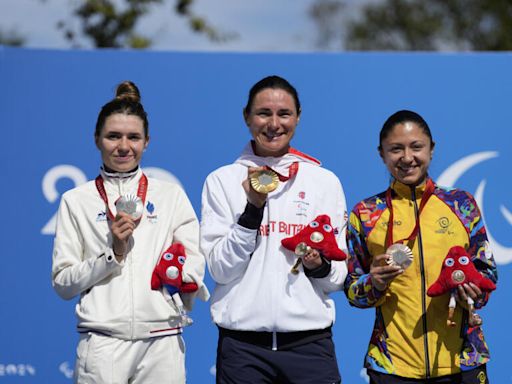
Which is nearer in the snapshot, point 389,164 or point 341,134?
point 389,164

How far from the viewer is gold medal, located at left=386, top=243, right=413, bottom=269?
2846mm

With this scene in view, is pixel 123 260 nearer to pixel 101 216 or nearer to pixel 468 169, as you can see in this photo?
pixel 101 216

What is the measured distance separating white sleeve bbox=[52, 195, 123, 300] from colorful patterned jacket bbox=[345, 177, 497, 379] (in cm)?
98

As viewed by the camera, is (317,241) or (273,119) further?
(273,119)

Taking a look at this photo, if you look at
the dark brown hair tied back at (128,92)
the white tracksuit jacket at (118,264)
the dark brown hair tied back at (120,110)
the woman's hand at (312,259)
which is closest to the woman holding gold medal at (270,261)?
the woman's hand at (312,259)

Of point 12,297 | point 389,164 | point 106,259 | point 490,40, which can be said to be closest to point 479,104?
point 389,164

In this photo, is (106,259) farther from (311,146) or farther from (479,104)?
(479,104)

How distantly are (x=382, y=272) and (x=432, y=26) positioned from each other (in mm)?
21578

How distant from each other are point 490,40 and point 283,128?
19412 mm

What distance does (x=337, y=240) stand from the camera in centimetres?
306

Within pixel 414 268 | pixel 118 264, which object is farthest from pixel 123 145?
pixel 414 268

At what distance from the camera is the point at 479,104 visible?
4723 millimetres

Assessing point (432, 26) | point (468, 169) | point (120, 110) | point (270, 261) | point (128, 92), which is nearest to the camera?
point (270, 261)

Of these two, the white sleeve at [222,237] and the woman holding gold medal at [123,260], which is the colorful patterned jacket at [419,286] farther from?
the woman holding gold medal at [123,260]
